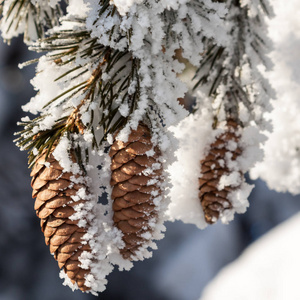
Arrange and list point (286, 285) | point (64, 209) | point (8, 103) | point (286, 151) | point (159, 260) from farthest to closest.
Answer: point (159, 260) < point (286, 285) < point (8, 103) < point (286, 151) < point (64, 209)

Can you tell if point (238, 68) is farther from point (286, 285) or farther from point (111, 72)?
point (286, 285)

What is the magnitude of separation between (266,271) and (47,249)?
1.68 meters

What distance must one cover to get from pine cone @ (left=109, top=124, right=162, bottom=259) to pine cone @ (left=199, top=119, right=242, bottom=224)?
0.17 m

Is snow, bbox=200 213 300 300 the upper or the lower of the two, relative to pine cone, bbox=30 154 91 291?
lower

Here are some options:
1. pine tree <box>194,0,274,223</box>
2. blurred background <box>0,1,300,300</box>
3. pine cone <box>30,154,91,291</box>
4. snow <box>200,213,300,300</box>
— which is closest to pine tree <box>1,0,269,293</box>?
pine cone <box>30,154,91,291</box>

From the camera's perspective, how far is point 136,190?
0.42 m

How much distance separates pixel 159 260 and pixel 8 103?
64.3 inches

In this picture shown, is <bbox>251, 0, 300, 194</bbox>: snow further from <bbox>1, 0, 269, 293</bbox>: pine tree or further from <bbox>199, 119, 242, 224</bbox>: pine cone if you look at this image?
<bbox>1, 0, 269, 293</bbox>: pine tree

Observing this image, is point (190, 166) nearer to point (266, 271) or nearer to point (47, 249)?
point (47, 249)

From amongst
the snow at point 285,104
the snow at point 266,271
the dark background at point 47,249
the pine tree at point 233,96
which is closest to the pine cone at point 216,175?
the pine tree at point 233,96

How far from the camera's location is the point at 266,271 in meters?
2.56

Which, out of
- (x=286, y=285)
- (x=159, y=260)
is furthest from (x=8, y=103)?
(x=286, y=285)

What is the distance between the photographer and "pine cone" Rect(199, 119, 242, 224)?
565 millimetres

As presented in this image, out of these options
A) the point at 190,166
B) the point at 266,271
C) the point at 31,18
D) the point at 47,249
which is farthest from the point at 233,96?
the point at 266,271
